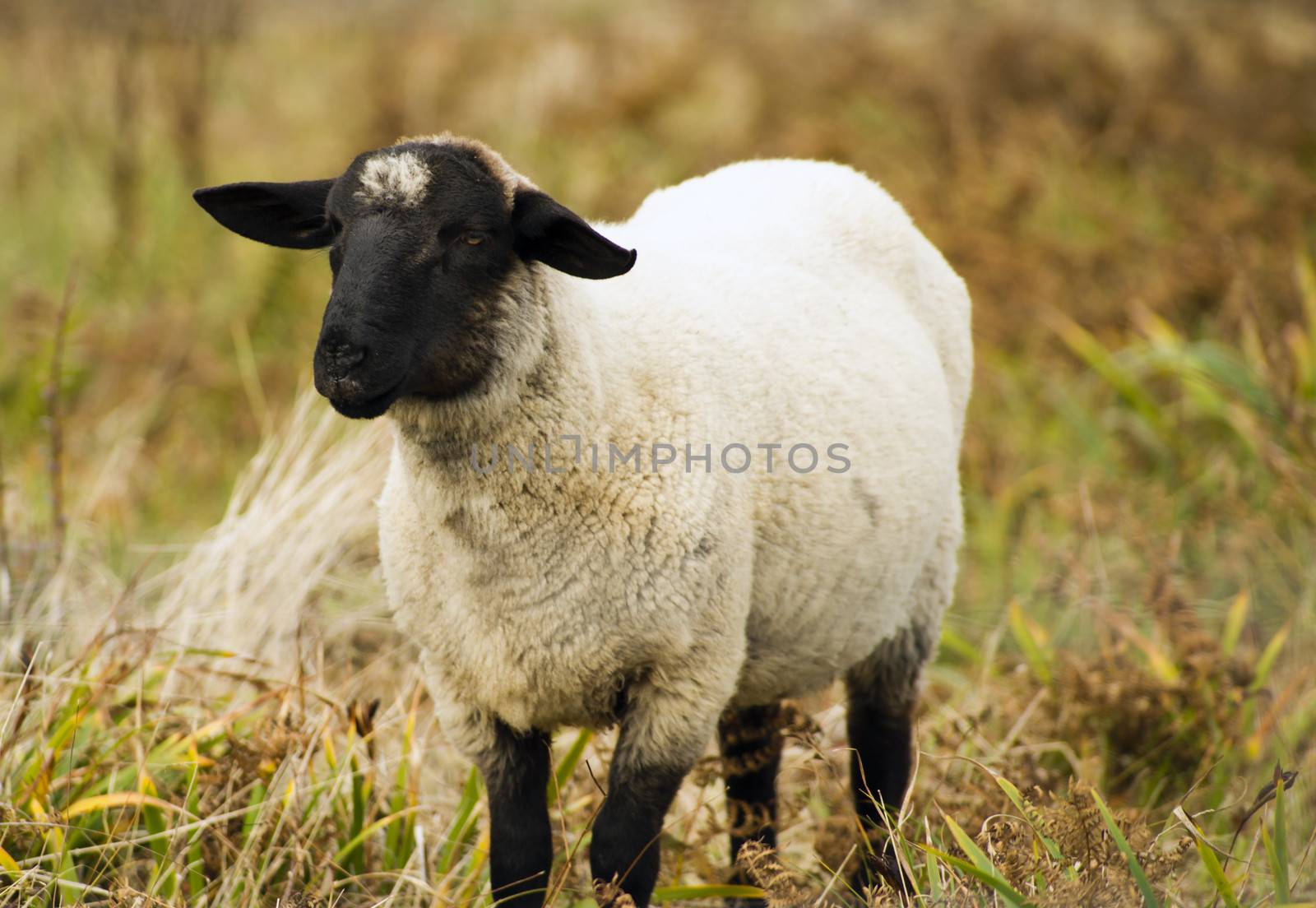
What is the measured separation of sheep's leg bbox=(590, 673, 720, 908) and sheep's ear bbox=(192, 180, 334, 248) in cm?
138

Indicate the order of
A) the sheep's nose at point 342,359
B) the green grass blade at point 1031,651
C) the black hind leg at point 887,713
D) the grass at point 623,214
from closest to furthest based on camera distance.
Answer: the sheep's nose at point 342,359 → the grass at point 623,214 → the black hind leg at point 887,713 → the green grass blade at point 1031,651

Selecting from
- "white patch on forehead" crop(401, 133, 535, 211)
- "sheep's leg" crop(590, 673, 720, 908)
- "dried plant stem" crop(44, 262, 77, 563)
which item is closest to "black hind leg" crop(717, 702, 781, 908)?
"sheep's leg" crop(590, 673, 720, 908)

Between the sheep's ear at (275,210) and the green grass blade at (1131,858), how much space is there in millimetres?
2228

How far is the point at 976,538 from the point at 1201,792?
244 cm

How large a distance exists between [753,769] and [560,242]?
1.70m

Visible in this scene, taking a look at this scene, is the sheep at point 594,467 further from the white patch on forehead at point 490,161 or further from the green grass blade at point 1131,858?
the green grass blade at point 1131,858

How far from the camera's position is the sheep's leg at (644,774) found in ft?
10.1

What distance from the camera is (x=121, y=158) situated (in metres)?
9.36

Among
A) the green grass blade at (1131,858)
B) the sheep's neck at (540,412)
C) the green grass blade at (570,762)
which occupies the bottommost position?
the green grass blade at (570,762)

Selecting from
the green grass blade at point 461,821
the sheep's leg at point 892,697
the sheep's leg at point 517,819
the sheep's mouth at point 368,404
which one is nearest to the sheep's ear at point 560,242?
the sheep's mouth at point 368,404

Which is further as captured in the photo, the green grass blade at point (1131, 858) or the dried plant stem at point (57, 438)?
the dried plant stem at point (57, 438)

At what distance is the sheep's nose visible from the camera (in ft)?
8.82

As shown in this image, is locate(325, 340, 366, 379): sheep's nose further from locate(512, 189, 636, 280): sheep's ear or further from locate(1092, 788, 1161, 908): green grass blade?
locate(1092, 788, 1161, 908): green grass blade

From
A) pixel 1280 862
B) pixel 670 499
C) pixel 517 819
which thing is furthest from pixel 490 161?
pixel 1280 862
